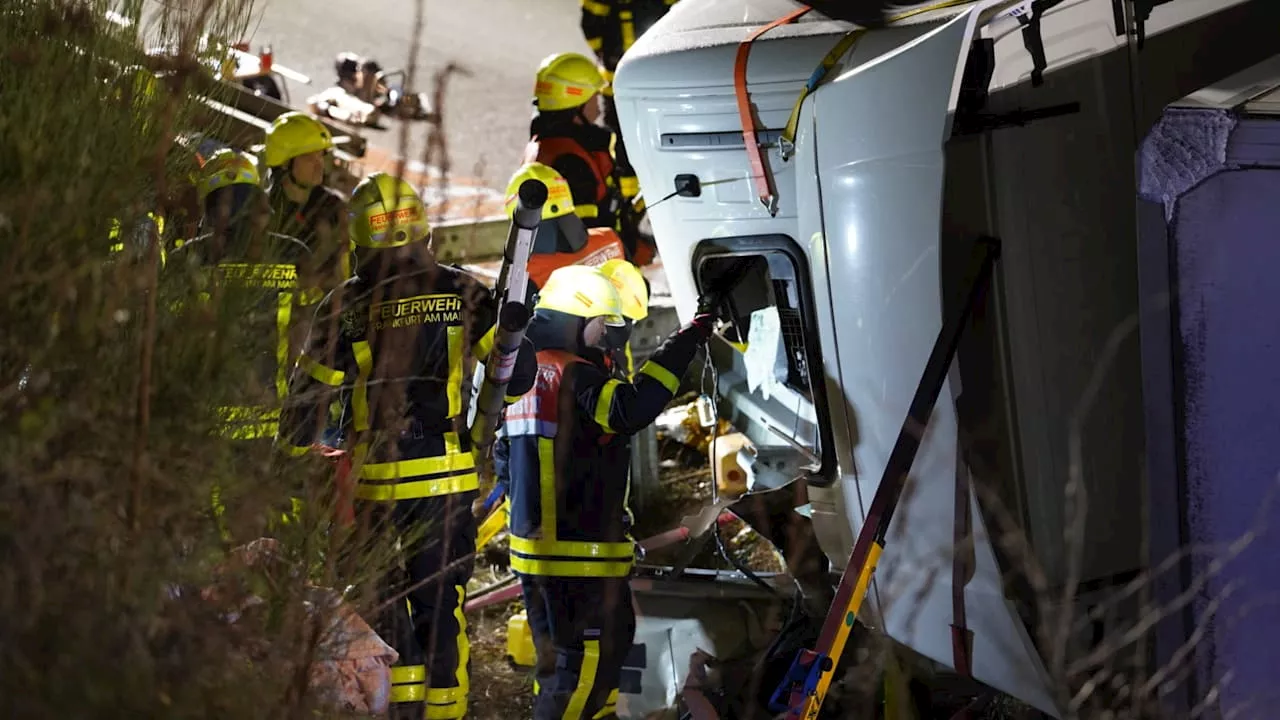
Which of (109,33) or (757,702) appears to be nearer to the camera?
(109,33)

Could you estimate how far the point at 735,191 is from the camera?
4.36m

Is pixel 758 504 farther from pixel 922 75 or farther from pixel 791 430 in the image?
pixel 922 75

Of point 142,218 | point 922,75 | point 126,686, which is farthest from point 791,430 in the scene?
point 126,686

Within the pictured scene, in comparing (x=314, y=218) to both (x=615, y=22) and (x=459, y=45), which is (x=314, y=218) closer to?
(x=615, y=22)

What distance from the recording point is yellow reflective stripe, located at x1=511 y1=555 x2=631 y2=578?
464 cm

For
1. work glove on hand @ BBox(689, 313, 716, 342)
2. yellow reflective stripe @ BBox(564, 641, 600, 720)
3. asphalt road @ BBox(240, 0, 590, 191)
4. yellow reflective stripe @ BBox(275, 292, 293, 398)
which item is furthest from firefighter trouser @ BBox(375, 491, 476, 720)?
asphalt road @ BBox(240, 0, 590, 191)

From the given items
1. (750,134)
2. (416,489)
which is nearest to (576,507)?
(416,489)

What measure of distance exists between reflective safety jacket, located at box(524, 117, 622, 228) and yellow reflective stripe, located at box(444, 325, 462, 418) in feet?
7.87

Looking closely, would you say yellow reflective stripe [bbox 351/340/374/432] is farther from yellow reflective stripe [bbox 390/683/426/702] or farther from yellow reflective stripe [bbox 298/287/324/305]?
yellow reflective stripe [bbox 298/287/324/305]

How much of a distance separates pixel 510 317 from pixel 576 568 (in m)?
0.92

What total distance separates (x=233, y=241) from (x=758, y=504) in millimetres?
2161

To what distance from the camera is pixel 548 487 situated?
4.62 meters

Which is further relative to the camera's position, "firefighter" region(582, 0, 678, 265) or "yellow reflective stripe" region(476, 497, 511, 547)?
"firefighter" region(582, 0, 678, 265)

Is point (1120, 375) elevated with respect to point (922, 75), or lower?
lower
